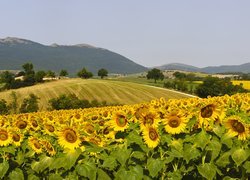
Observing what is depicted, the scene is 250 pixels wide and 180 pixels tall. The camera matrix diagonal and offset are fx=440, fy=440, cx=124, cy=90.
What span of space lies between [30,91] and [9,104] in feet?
49.1

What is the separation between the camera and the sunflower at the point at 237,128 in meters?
5.26

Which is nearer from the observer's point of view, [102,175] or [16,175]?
[102,175]

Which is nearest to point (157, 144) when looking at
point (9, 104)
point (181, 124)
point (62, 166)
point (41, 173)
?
point (181, 124)

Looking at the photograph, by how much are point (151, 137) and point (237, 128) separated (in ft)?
3.43

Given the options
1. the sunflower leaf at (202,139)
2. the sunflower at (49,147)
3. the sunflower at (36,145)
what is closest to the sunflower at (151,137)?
the sunflower leaf at (202,139)

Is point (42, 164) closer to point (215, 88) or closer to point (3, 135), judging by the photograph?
point (3, 135)

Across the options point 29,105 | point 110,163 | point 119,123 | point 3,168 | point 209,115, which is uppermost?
point 209,115

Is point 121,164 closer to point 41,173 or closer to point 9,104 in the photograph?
point 41,173

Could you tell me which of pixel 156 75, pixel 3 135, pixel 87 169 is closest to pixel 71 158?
pixel 87 169

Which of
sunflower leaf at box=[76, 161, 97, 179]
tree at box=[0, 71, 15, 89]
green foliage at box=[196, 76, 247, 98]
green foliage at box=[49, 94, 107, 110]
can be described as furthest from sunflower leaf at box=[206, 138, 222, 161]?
tree at box=[0, 71, 15, 89]

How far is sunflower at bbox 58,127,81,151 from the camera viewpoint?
535cm

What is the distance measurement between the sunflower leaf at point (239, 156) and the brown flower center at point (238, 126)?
9.7 inches

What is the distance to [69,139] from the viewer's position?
5.40m

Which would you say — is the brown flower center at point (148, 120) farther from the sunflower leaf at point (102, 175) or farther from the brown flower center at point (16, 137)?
the brown flower center at point (16, 137)
